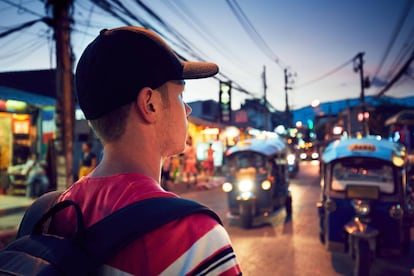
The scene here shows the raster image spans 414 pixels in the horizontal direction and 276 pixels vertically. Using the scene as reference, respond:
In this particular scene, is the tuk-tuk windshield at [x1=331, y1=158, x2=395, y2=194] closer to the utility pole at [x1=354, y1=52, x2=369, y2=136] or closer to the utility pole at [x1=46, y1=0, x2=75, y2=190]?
the utility pole at [x1=46, y1=0, x2=75, y2=190]

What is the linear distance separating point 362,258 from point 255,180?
426 centimetres

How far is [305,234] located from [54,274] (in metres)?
7.74

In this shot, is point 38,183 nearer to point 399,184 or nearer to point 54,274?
point 399,184

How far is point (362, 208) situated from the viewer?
5355 millimetres

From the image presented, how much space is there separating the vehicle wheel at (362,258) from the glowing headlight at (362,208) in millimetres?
530

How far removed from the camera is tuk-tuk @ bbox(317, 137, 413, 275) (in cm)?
536

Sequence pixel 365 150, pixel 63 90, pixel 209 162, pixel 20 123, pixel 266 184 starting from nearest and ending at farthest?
1. pixel 365 150
2. pixel 63 90
3. pixel 266 184
4. pixel 20 123
5. pixel 209 162

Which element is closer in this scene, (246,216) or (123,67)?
(123,67)

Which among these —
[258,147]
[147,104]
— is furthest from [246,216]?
[147,104]

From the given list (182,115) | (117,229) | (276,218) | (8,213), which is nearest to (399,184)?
(276,218)

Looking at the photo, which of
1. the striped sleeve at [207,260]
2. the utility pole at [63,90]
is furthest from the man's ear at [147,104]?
the utility pole at [63,90]

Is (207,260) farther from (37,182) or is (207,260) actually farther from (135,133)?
(37,182)

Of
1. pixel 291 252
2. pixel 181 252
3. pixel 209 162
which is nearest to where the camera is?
pixel 181 252

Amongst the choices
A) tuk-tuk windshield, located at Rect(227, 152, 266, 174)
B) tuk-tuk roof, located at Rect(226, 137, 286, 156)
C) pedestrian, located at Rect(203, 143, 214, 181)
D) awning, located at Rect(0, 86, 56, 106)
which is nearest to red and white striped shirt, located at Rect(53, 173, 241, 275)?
tuk-tuk roof, located at Rect(226, 137, 286, 156)
